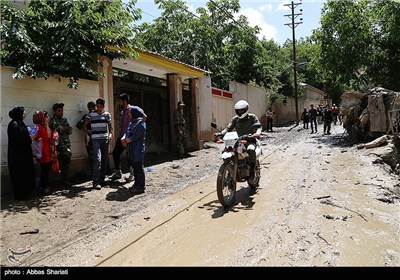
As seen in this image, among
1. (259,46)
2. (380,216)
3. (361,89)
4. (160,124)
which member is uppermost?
(259,46)

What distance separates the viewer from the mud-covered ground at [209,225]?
12.7ft

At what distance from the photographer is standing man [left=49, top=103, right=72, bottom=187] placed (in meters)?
7.00

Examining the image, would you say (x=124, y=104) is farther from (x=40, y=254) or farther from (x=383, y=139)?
(x=383, y=139)

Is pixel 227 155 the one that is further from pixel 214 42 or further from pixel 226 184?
pixel 214 42

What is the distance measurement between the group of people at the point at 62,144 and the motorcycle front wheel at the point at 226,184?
1976 millimetres

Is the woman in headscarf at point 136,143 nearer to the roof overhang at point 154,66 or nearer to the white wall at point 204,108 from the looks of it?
the roof overhang at point 154,66

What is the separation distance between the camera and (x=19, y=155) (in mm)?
6074

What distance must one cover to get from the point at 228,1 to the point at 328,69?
1191cm

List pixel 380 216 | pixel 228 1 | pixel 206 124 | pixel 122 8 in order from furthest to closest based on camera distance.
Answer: pixel 228 1, pixel 206 124, pixel 122 8, pixel 380 216

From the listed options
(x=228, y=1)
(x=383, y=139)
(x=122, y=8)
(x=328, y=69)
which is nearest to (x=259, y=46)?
(x=228, y=1)

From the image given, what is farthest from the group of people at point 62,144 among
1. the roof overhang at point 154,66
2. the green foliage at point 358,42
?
the green foliage at point 358,42

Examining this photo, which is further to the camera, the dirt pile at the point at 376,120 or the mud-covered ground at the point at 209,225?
the dirt pile at the point at 376,120

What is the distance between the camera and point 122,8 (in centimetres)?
816

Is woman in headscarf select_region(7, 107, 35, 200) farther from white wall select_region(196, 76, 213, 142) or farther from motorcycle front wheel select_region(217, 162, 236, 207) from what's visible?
white wall select_region(196, 76, 213, 142)
